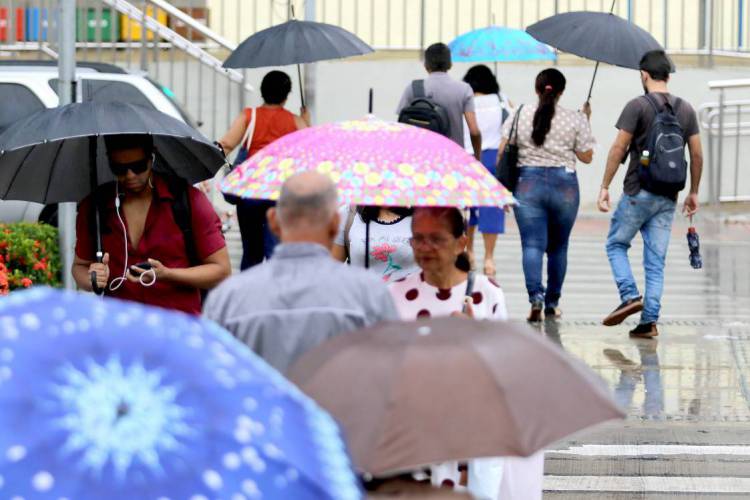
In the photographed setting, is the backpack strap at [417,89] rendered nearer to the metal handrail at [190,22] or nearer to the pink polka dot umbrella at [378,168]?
the pink polka dot umbrella at [378,168]

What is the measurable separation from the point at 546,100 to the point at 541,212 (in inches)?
30.9

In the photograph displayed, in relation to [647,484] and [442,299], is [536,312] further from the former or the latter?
[442,299]

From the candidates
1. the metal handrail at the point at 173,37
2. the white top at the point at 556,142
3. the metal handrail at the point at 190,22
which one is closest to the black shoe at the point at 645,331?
the white top at the point at 556,142

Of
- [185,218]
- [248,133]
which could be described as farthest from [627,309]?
[185,218]

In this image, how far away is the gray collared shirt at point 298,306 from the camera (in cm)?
409

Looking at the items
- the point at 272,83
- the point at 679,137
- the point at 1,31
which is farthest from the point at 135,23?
the point at 679,137

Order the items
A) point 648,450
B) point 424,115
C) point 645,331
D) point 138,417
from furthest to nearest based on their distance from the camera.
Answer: point 645,331 → point 424,115 → point 648,450 → point 138,417

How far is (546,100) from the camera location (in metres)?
11.7

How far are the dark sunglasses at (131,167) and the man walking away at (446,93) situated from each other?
590 cm

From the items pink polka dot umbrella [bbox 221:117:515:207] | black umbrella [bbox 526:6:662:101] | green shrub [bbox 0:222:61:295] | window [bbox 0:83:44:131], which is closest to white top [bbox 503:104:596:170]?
black umbrella [bbox 526:6:662:101]

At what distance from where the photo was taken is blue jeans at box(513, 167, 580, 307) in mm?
11656

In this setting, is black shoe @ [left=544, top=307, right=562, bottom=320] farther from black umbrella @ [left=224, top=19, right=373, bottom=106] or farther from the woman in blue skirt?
black umbrella @ [left=224, top=19, right=373, bottom=106]

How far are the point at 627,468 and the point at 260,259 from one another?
4.71 meters

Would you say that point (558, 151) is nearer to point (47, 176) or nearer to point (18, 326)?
point (47, 176)
